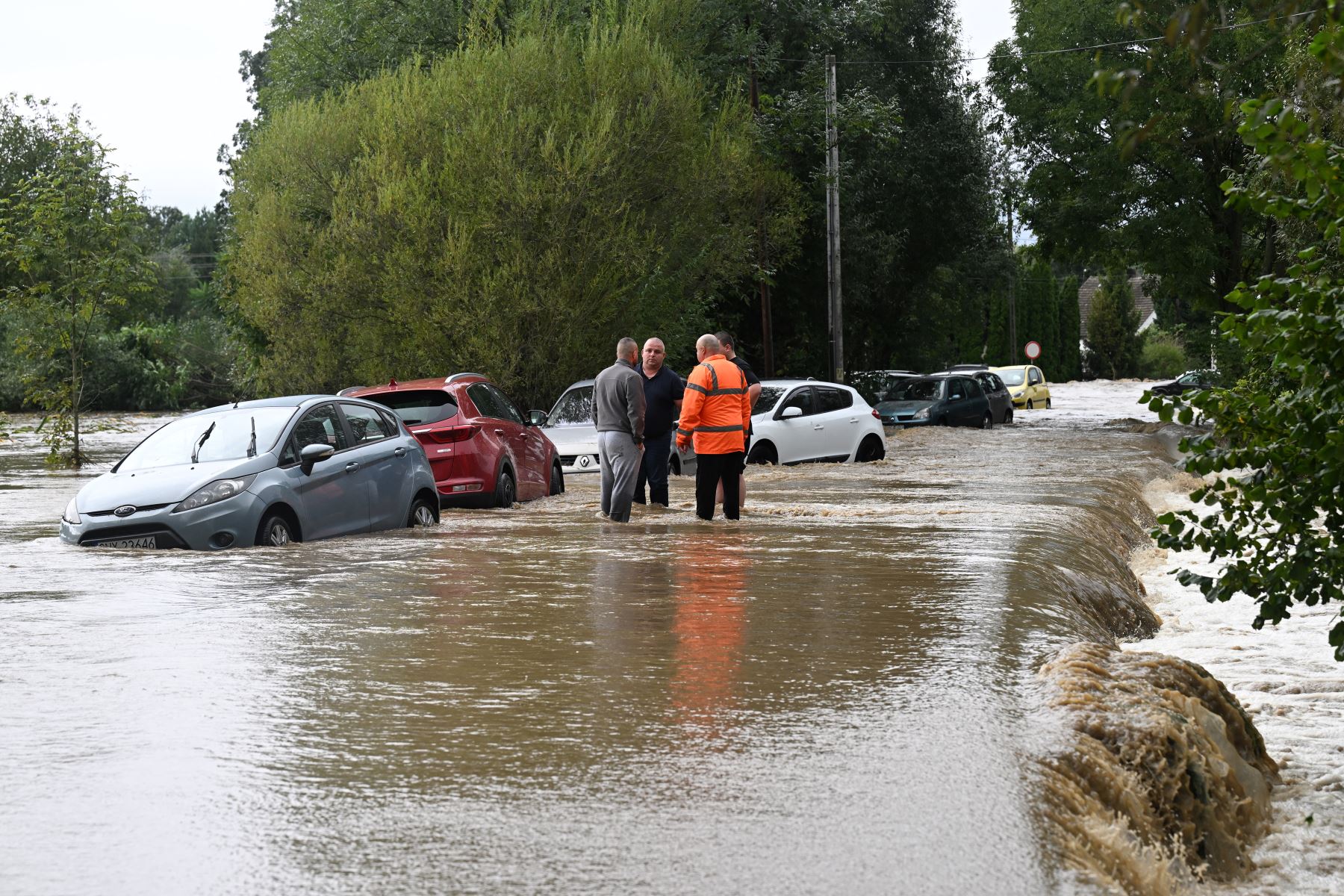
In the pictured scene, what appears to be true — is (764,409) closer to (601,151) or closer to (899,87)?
(601,151)

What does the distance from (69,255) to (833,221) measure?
1507 centimetres

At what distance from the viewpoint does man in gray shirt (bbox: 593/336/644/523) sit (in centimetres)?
1452

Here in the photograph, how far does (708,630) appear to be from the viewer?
327 inches

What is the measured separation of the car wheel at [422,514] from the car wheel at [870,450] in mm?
10933

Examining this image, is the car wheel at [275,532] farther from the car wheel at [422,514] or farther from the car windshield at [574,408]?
the car windshield at [574,408]

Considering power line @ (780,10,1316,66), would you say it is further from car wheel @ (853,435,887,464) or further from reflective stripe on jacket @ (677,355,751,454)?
reflective stripe on jacket @ (677,355,751,454)

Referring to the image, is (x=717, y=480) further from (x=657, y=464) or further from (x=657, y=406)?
(x=657, y=464)

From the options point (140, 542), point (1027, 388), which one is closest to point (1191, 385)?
point (1027, 388)

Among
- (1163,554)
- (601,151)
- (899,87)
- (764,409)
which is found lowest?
(1163,554)

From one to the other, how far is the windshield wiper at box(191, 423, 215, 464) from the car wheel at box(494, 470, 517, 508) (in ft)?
14.5

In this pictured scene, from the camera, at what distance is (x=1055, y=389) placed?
8356 centimetres

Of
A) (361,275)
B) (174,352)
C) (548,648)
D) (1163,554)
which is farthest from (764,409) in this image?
(174,352)

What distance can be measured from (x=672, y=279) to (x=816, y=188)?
8877mm

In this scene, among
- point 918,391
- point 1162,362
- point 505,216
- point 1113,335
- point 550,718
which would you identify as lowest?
point 550,718
